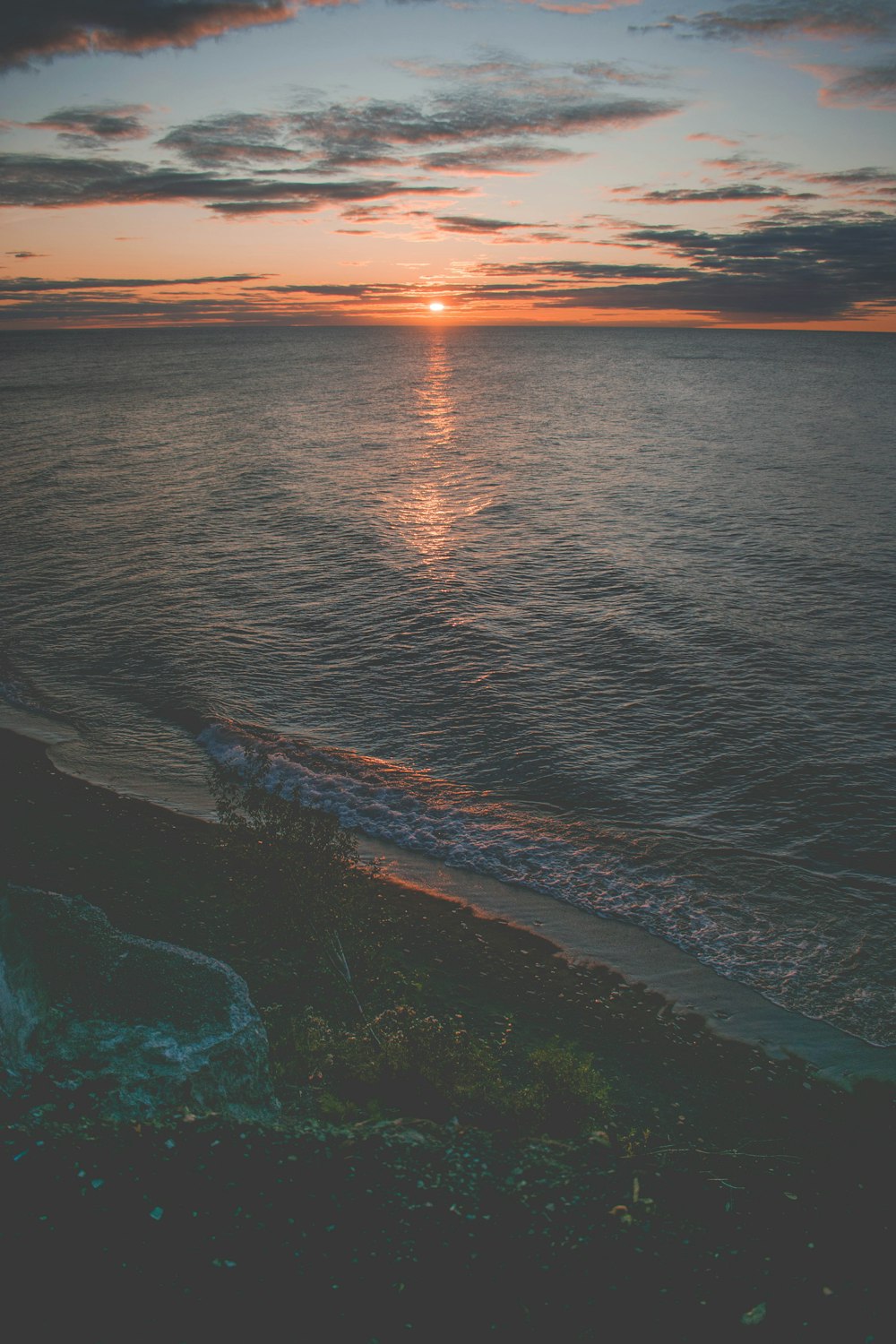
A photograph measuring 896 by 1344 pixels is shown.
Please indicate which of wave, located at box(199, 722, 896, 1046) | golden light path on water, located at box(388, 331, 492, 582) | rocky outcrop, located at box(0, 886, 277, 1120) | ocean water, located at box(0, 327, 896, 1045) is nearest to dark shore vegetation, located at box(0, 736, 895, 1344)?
rocky outcrop, located at box(0, 886, 277, 1120)

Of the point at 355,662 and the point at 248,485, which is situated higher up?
the point at 248,485

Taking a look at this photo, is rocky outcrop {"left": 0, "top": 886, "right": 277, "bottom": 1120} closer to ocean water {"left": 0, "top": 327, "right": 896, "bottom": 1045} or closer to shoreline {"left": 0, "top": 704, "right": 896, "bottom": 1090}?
ocean water {"left": 0, "top": 327, "right": 896, "bottom": 1045}

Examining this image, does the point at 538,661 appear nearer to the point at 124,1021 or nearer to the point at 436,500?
the point at 124,1021

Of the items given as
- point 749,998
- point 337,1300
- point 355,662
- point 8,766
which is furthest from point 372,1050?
point 355,662

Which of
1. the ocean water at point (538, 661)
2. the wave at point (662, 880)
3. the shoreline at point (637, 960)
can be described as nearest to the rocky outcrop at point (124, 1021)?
the ocean water at point (538, 661)

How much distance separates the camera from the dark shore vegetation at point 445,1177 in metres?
7.89

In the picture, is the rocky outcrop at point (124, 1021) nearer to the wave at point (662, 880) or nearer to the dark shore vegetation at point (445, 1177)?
the dark shore vegetation at point (445, 1177)

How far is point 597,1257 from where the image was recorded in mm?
8562

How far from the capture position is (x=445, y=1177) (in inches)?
365

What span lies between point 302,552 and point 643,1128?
35550 mm

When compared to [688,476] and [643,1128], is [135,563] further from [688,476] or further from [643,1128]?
[688,476]

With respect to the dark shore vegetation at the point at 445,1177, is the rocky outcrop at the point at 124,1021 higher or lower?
higher

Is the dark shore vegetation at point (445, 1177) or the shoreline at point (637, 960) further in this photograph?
the shoreline at point (637, 960)

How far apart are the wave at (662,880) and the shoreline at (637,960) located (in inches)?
11.0
